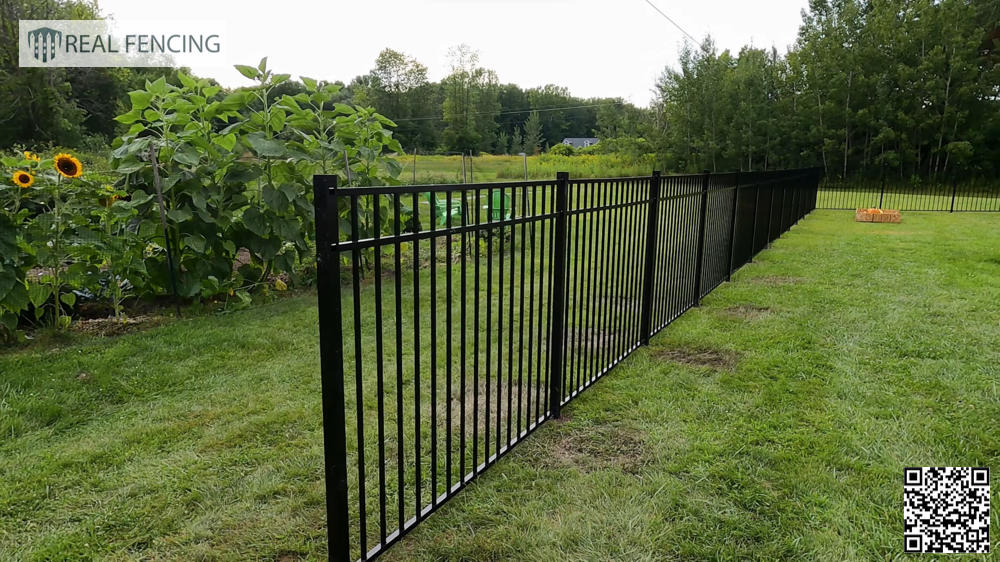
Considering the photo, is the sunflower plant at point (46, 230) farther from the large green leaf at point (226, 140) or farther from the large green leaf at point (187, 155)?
the large green leaf at point (226, 140)

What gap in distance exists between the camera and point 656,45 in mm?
33750

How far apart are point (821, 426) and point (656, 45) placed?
3499 centimetres

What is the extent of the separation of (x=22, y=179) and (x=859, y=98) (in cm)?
3150

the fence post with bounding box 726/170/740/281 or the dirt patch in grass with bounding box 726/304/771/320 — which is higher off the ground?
the fence post with bounding box 726/170/740/281

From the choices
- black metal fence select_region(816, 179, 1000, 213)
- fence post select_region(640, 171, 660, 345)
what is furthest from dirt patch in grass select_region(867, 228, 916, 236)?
fence post select_region(640, 171, 660, 345)

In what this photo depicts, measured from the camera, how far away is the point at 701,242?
16.3 ft

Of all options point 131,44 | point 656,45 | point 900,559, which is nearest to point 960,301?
point 900,559

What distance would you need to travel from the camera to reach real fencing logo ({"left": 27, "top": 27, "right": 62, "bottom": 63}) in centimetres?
2694

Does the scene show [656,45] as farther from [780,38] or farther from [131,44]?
[131,44]

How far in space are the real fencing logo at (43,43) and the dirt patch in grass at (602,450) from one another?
113ft

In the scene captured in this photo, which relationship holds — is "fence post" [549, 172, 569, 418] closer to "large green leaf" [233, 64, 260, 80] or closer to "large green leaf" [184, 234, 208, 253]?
"large green leaf" [184, 234, 208, 253]

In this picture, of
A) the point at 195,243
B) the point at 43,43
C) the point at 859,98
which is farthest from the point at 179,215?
the point at 43,43

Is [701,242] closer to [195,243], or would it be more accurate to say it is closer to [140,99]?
[195,243]

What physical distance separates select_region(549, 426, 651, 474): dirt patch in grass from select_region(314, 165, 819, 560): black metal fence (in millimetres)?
194
